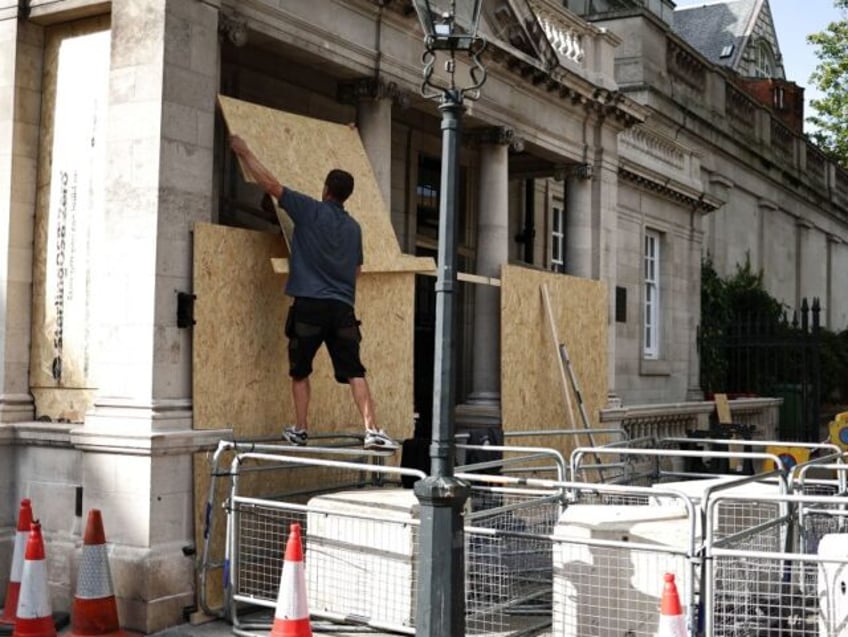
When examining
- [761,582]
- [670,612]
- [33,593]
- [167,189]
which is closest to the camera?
[670,612]

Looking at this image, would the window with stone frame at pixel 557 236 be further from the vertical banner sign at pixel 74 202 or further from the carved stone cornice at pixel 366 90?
the vertical banner sign at pixel 74 202

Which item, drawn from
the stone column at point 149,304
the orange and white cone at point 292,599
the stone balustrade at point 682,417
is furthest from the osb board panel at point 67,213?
the stone balustrade at point 682,417

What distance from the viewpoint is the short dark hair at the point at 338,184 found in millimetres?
8859

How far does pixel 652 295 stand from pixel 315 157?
11.8m

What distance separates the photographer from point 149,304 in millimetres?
7910

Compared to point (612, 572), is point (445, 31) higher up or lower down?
higher up

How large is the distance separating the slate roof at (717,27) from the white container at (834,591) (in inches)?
1430

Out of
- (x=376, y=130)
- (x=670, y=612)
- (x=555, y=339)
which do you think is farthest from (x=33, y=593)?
(x=555, y=339)

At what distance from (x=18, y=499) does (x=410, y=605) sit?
3.61 m

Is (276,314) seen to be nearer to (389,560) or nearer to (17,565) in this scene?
(389,560)

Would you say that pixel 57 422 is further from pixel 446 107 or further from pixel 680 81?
pixel 680 81

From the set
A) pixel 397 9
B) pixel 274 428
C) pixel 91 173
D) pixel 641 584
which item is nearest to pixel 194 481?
pixel 274 428

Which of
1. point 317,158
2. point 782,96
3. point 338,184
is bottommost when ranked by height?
point 338,184

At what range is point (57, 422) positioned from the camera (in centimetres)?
864
